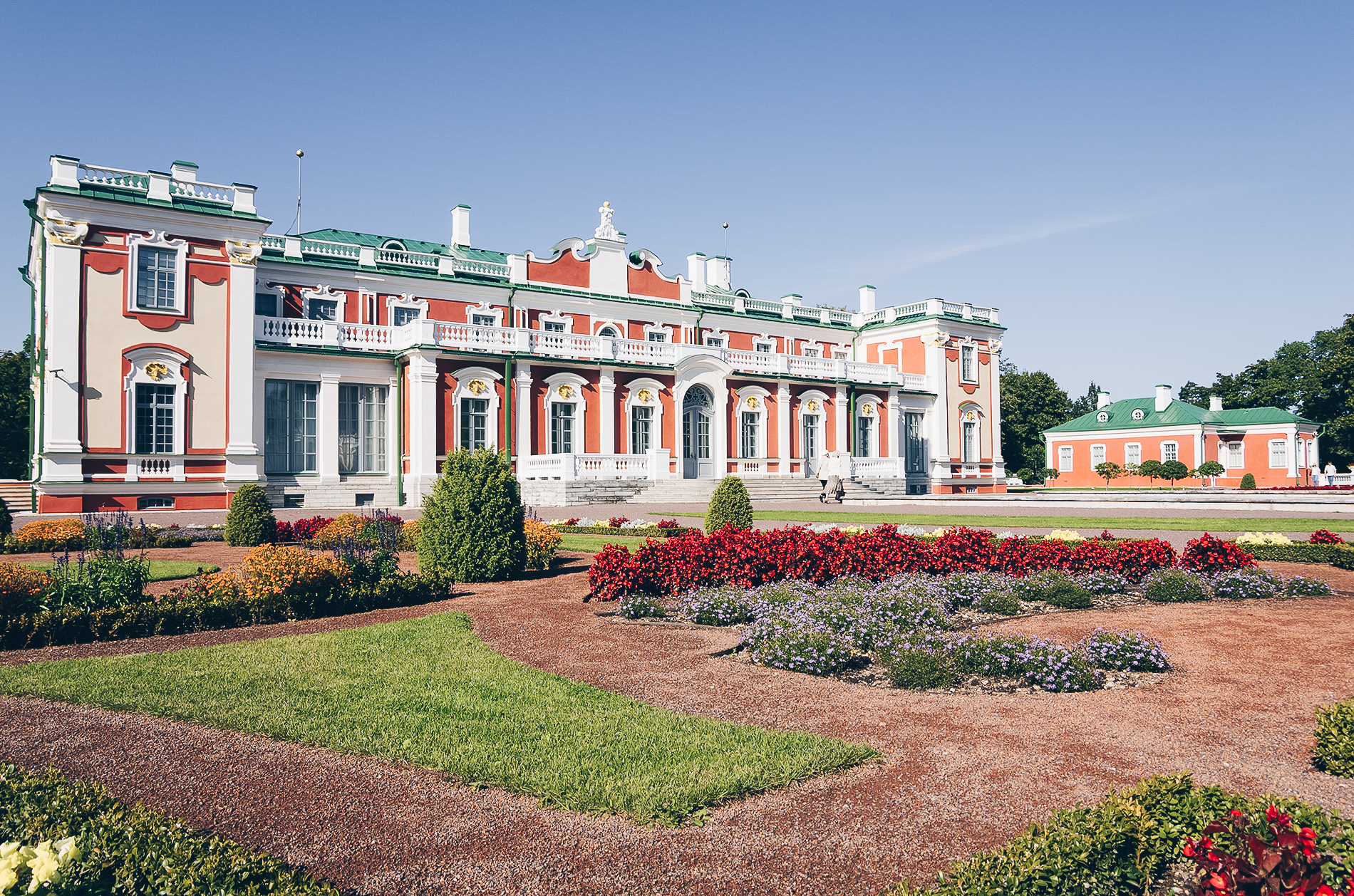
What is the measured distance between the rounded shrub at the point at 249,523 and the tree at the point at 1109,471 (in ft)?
167

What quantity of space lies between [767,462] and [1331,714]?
30.7 metres

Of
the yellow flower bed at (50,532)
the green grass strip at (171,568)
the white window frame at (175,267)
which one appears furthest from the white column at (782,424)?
the green grass strip at (171,568)

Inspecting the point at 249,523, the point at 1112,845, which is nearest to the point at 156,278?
the point at 249,523

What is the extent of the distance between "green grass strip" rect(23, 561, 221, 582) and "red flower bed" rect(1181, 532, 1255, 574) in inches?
552

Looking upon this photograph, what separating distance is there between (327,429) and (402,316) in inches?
227

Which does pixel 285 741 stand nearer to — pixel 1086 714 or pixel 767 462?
pixel 1086 714

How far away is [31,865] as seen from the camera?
2.54 meters

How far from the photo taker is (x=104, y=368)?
24.5m

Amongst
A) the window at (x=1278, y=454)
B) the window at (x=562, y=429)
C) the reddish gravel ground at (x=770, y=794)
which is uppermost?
the window at (x=562, y=429)

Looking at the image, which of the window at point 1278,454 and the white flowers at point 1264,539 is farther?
the window at point 1278,454

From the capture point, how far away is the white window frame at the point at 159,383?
24.8 meters

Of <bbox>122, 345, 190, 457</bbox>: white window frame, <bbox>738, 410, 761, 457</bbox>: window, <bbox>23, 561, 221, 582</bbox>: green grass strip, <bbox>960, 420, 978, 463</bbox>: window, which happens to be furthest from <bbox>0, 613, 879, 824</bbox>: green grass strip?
<bbox>960, 420, 978, 463</bbox>: window

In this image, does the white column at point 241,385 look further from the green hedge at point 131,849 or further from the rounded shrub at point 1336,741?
the rounded shrub at point 1336,741

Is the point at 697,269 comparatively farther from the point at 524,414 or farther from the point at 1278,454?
the point at 1278,454
